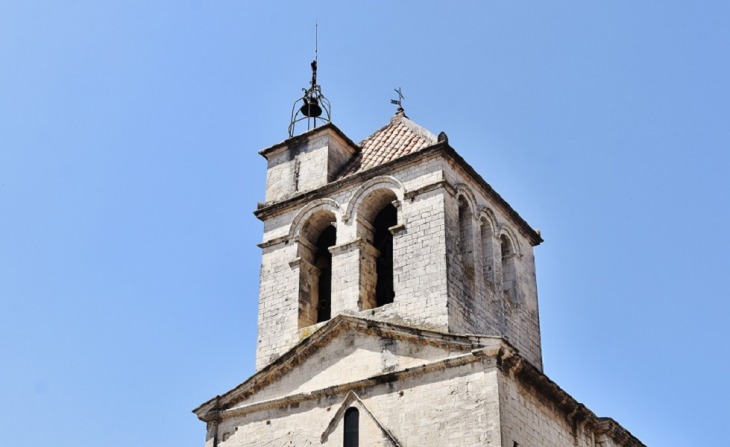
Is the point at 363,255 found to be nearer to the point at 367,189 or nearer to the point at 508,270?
the point at 367,189

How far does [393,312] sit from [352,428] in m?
2.18

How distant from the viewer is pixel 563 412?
18.1 meters

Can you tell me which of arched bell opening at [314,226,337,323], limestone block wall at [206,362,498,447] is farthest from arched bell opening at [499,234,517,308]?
limestone block wall at [206,362,498,447]

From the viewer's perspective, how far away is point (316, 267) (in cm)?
2020

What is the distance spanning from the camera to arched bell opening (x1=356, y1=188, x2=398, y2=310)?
753 inches

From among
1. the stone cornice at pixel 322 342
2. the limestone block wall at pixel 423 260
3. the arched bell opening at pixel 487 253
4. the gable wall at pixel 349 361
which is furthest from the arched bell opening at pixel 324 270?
the arched bell opening at pixel 487 253

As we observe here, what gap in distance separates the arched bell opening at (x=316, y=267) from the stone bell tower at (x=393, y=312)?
3cm

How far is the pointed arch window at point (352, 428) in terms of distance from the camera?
1684 cm

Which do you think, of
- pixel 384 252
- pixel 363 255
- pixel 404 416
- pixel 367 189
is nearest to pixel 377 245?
pixel 384 252

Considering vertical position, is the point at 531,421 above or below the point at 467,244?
below

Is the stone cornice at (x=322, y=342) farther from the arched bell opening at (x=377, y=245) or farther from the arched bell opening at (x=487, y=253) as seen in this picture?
the arched bell opening at (x=487, y=253)

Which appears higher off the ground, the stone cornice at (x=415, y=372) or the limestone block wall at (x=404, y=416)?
the stone cornice at (x=415, y=372)

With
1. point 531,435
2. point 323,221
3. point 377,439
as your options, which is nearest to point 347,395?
point 377,439

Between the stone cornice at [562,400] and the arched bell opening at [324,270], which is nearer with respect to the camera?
the stone cornice at [562,400]
